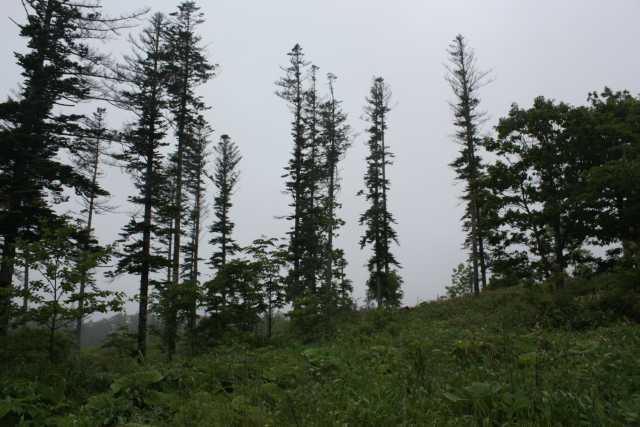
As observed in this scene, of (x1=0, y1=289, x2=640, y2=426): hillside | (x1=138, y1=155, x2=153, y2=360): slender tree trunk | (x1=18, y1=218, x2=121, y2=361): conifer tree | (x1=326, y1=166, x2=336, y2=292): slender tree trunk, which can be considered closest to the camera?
(x1=0, y1=289, x2=640, y2=426): hillside

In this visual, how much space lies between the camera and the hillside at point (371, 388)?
3785mm

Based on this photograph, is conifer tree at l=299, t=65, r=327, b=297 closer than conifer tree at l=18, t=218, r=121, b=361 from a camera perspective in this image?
No

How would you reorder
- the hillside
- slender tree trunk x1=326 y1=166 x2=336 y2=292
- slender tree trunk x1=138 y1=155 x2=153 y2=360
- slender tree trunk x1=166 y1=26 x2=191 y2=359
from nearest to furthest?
the hillside → slender tree trunk x1=138 y1=155 x2=153 y2=360 → slender tree trunk x1=166 y1=26 x2=191 y2=359 → slender tree trunk x1=326 y1=166 x2=336 y2=292

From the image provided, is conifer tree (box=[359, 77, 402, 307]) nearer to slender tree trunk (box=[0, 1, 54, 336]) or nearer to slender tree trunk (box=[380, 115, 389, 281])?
slender tree trunk (box=[380, 115, 389, 281])

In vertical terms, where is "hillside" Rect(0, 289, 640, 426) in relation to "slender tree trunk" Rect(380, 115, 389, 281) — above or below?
below

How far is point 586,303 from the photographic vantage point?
424 inches

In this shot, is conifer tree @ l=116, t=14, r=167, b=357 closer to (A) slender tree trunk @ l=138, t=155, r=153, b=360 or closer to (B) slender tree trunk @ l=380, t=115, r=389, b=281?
(A) slender tree trunk @ l=138, t=155, r=153, b=360

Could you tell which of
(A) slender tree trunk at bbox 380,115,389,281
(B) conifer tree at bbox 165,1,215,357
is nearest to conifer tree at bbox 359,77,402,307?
(A) slender tree trunk at bbox 380,115,389,281

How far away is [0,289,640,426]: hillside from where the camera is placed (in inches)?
149

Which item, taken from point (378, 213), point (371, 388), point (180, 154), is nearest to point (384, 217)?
point (378, 213)

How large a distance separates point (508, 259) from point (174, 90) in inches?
709

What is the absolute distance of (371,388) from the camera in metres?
4.94

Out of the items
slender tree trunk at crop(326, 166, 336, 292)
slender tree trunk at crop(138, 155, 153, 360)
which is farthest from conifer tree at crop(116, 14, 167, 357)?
slender tree trunk at crop(326, 166, 336, 292)

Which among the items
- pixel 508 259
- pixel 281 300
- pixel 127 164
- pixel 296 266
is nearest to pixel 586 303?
pixel 508 259
